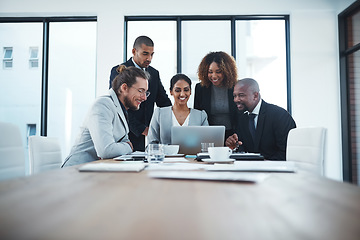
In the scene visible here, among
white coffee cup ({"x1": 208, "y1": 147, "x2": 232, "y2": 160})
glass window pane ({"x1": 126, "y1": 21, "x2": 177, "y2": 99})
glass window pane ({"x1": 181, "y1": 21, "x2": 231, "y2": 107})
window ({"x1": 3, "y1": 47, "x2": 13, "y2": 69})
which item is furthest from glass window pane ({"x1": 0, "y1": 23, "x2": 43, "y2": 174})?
white coffee cup ({"x1": 208, "y1": 147, "x2": 232, "y2": 160})

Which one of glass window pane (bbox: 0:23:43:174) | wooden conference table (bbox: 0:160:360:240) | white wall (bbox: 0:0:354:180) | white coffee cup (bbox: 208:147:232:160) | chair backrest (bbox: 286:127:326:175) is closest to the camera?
wooden conference table (bbox: 0:160:360:240)

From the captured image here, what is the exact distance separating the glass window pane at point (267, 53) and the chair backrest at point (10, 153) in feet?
12.1

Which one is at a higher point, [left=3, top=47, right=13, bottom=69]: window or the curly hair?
[left=3, top=47, right=13, bottom=69]: window

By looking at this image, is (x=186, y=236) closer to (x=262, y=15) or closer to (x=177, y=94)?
(x=177, y=94)

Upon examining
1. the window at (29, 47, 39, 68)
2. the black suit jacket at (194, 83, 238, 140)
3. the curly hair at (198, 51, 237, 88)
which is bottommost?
the black suit jacket at (194, 83, 238, 140)

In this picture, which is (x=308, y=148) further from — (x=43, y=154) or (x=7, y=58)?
(x=7, y=58)

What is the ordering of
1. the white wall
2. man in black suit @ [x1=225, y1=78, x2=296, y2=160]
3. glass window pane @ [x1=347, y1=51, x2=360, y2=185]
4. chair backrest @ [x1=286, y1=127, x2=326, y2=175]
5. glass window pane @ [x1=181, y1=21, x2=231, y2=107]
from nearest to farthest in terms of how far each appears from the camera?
chair backrest @ [x1=286, y1=127, x2=326, y2=175] → man in black suit @ [x1=225, y1=78, x2=296, y2=160] → glass window pane @ [x1=347, y1=51, x2=360, y2=185] → the white wall → glass window pane @ [x1=181, y1=21, x2=231, y2=107]

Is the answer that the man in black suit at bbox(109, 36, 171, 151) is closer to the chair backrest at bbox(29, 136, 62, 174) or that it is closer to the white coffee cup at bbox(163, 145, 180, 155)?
the chair backrest at bbox(29, 136, 62, 174)

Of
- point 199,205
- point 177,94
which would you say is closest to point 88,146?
point 177,94

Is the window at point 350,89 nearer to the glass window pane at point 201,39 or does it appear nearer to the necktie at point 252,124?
→ the glass window pane at point 201,39

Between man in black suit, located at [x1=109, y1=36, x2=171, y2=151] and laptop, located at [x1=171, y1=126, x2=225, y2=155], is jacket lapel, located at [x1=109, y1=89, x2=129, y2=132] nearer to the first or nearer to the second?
laptop, located at [x1=171, y1=126, x2=225, y2=155]

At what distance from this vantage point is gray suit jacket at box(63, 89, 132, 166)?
6.28 feet

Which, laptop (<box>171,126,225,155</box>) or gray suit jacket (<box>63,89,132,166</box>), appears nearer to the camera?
gray suit jacket (<box>63,89,132,166</box>)

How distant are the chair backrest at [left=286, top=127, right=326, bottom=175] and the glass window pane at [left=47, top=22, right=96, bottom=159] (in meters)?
3.66
